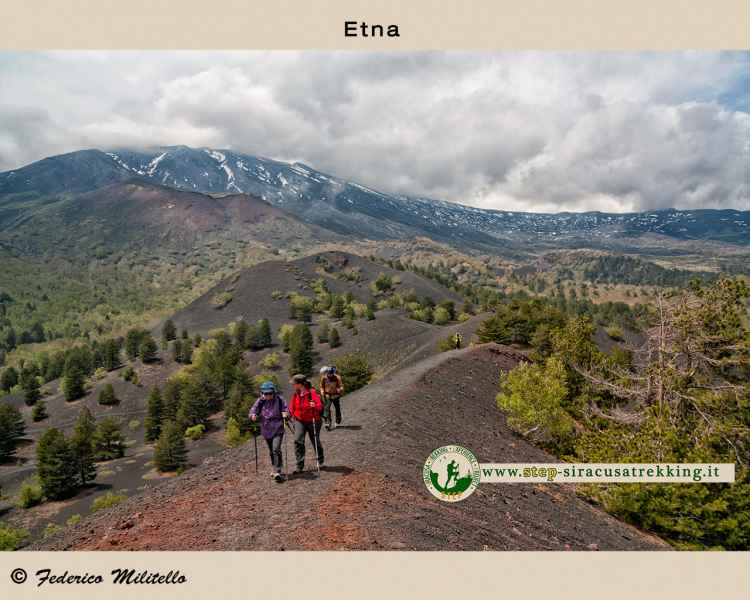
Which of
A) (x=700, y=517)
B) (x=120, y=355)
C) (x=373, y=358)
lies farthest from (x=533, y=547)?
(x=120, y=355)

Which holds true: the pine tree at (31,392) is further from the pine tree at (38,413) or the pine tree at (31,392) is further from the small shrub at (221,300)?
the small shrub at (221,300)

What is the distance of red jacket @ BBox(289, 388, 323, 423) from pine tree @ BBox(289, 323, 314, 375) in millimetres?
62503

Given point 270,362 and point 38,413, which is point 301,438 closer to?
point 270,362

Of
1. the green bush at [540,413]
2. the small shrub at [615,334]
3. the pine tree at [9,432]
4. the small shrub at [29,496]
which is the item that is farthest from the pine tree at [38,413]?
the small shrub at [615,334]

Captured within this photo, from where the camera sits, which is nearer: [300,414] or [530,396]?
[300,414]

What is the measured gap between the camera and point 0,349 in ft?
481

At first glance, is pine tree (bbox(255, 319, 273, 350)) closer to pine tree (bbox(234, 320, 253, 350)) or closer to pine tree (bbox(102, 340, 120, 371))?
pine tree (bbox(234, 320, 253, 350))

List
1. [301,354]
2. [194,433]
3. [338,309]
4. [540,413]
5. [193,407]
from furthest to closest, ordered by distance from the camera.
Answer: [338,309], [301,354], [193,407], [194,433], [540,413]

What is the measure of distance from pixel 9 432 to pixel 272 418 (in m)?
77.4

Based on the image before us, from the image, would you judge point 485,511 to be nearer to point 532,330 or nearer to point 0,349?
point 532,330

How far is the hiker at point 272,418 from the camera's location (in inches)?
402

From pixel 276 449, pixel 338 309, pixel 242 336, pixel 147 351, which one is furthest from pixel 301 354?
pixel 276 449

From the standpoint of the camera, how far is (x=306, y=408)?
10.5 meters

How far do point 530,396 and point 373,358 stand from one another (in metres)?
56.3
